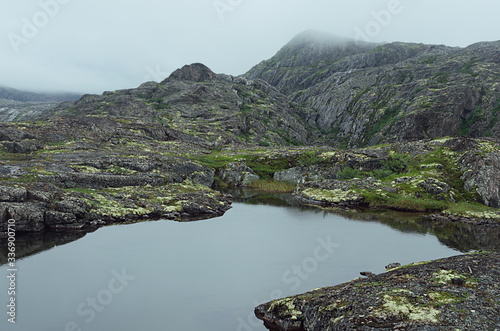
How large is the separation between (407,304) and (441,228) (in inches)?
1956

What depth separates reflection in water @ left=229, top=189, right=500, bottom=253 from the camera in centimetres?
4945

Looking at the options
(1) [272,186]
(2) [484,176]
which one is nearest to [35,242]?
(1) [272,186]

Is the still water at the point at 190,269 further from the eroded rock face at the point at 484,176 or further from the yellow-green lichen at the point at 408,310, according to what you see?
the eroded rock face at the point at 484,176

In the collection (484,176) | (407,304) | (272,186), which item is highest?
(407,304)

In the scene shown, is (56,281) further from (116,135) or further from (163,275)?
(116,135)

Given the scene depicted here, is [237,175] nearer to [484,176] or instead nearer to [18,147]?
[18,147]

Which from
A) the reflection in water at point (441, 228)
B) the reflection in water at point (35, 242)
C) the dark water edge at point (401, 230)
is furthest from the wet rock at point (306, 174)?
the reflection in water at point (35, 242)

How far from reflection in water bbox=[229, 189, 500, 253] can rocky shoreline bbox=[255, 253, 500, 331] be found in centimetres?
2495

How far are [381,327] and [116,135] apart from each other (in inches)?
5986

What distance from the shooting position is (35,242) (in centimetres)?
4391

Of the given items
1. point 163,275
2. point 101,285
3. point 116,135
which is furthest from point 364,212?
point 116,135

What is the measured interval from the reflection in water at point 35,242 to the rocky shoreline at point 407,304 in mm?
34623

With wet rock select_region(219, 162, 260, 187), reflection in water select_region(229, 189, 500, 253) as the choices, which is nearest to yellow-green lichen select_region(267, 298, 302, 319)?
reflection in water select_region(229, 189, 500, 253)

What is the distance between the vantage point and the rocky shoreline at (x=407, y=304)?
19.1 meters
